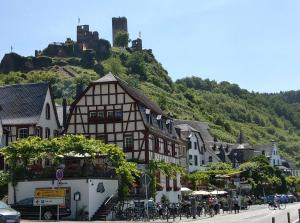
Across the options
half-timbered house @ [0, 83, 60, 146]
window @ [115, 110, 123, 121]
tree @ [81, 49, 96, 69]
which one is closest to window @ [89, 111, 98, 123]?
window @ [115, 110, 123, 121]

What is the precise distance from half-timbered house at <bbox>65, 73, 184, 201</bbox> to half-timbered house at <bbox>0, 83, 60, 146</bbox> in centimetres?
268

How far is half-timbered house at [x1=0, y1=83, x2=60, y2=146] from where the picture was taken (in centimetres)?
5503

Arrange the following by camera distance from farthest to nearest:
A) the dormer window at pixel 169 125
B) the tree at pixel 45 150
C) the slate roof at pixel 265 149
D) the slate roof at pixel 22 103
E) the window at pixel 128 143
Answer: the slate roof at pixel 265 149 → the dormer window at pixel 169 125 → the window at pixel 128 143 → the slate roof at pixel 22 103 → the tree at pixel 45 150

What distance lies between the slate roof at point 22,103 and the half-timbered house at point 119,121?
155 inches

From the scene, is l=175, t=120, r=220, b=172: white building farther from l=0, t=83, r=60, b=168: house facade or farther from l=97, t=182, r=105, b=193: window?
l=97, t=182, r=105, b=193: window

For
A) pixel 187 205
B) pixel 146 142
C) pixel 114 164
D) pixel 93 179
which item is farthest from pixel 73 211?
pixel 146 142

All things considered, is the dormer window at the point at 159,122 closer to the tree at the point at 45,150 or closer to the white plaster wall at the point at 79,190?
the tree at the point at 45,150

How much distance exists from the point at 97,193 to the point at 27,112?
16.4 meters

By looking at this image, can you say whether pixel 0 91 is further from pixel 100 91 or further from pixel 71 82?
pixel 71 82

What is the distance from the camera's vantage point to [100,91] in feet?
192

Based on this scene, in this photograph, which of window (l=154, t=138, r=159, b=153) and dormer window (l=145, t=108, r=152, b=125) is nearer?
dormer window (l=145, t=108, r=152, b=125)

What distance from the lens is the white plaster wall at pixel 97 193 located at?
4147 cm

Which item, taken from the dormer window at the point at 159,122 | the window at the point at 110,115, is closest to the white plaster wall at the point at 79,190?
the window at the point at 110,115

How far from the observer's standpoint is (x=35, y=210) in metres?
39.9
